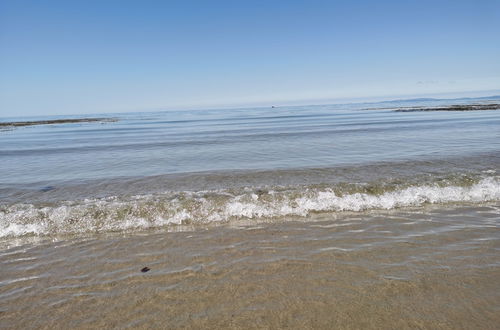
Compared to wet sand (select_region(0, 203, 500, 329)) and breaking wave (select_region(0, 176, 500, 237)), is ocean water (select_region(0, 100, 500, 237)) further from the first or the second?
wet sand (select_region(0, 203, 500, 329))

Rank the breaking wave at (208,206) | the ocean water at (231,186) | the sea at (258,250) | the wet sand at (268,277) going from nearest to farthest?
1. the wet sand at (268,277)
2. the sea at (258,250)
3. the breaking wave at (208,206)
4. the ocean water at (231,186)

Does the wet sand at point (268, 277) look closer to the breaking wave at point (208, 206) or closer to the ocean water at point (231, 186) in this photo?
the breaking wave at point (208, 206)

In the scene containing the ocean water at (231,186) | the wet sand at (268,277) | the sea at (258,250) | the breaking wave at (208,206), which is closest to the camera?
the wet sand at (268,277)

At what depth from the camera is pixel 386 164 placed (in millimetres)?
12453

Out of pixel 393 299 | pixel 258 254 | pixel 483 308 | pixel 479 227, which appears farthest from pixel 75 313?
pixel 479 227

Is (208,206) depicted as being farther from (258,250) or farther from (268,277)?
(268,277)

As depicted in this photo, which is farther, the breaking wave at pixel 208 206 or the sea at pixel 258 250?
the breaking wave at pixel 208 206

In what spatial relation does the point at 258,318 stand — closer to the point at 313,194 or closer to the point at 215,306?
the point at 215,306

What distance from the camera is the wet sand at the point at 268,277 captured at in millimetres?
3500

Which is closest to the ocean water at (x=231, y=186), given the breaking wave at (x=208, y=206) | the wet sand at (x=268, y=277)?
the breaking wave at (x=208, y=206)

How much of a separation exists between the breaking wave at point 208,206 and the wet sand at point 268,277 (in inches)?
30.3

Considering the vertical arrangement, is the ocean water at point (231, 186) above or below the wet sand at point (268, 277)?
above

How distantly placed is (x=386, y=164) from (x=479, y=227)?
677cm

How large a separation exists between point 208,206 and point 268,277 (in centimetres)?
394
